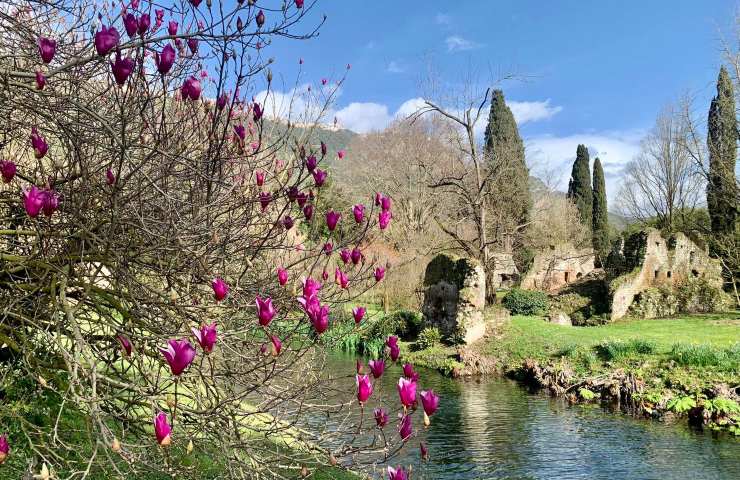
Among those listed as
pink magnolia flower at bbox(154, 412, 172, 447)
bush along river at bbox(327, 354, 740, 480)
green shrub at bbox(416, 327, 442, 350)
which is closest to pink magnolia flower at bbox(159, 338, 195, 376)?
pink magnolia flower at bbox(154, 412, 172, 447)

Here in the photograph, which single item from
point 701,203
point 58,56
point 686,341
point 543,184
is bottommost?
point 686,341

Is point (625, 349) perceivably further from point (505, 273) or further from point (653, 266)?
point (505, 273)

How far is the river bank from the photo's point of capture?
11289mm

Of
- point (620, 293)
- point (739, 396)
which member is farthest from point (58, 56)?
point (620, 293)

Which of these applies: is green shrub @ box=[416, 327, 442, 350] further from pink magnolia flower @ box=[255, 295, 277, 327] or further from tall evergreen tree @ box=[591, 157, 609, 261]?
tall evergreen tree @ box=[591, 157, 609, 261]

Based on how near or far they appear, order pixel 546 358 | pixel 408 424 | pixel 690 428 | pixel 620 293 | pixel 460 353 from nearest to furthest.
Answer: pixel 408 424 → pixel 690 428 → pixel 546 358 → pixel 460 353 → pixel 620 293

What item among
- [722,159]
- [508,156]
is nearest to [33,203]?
[722,159]

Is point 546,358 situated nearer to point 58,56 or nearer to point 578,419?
point 578,419

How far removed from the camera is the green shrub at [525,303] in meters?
21.4

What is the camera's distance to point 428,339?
18.4 metres

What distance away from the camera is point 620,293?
19.9 meters

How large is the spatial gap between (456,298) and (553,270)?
9732mm

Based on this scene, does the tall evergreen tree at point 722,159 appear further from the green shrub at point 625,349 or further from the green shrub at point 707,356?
the green shrub at point 707,356

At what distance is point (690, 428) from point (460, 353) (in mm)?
6863
